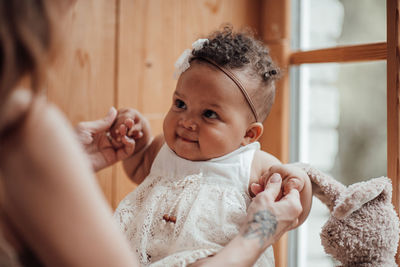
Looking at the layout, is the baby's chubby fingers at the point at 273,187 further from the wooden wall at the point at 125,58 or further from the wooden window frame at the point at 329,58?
the wooden wall at the point at 125,58

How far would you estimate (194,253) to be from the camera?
86 cm

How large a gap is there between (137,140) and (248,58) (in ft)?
1.25

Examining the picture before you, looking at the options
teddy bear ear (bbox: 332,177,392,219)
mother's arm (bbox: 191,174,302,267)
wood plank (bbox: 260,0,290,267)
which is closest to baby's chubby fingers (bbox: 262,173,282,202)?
mother's arm (bbox: 191,174,302,267)

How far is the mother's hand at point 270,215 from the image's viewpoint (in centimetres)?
85

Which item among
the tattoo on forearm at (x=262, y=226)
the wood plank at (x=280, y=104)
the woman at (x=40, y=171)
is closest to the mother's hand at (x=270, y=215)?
the tattoo on forearm at (x=262, y=226)

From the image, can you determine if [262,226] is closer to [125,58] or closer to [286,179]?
[286,179]

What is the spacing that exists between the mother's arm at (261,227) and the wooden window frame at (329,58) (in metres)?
0.25

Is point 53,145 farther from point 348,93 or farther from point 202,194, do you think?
point 348,93

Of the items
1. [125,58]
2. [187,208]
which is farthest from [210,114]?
[125,58]

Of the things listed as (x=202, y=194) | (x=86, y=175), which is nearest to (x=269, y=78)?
(x=202, y=194)

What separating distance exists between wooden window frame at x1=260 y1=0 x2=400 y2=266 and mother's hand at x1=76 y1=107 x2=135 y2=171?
1.76ft

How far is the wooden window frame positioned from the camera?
3.19 ft

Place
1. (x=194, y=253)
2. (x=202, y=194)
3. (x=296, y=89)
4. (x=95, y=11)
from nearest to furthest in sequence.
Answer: (x=194, y=253) < (x=202, y=194) < (x=95, y=11) < (x=296, y=89)

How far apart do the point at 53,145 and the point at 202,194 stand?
0.48 m
